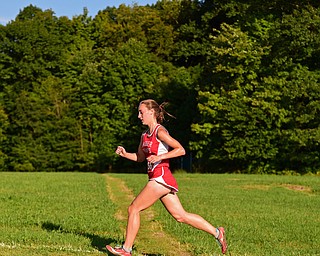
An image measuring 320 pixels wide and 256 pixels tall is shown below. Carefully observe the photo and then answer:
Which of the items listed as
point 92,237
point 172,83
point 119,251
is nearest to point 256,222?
point 92,237

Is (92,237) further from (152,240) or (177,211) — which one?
(177,211)

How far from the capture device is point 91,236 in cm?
1078

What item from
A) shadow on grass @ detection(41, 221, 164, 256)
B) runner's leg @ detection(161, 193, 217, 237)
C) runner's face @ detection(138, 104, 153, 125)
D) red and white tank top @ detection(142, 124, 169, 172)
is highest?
runner's face @ detection(138, 104, 153, 125)

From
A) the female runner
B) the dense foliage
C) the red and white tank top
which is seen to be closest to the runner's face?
the female runner

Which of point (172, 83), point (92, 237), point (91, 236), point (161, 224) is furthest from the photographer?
point (172, 83)

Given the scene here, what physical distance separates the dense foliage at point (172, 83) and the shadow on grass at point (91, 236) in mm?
31235

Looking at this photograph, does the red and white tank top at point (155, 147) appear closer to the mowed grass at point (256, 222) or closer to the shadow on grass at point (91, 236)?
the shadow on grass at point (91, 236)

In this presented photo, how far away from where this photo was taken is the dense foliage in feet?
143

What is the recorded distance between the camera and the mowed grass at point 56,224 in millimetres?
9141

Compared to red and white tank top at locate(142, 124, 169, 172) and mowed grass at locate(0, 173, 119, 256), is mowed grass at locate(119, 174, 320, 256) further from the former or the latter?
red and white tank top at locate(142, 124, 169, 172)

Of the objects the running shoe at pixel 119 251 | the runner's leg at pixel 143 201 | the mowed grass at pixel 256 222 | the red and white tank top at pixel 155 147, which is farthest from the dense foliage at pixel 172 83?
the running shoe at pixel 119 251

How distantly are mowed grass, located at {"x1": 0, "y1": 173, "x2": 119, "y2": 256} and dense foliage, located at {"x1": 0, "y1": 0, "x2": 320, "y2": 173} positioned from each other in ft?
85.5

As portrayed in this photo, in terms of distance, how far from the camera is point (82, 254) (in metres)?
8.56

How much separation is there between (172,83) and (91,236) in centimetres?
4729
